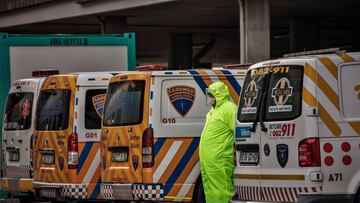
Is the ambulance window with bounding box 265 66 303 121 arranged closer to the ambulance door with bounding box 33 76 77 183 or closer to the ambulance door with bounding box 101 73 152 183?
the ambulance door with bounding box 101 73 152 183

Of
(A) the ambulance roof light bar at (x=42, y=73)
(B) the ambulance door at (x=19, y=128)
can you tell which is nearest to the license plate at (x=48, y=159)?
(B) the ambulance door at (x=19, y=128)

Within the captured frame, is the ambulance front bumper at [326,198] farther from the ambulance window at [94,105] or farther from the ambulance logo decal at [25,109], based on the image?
the ambulance logo decal at [25,109]

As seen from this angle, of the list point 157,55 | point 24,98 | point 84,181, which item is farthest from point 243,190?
point 157,55

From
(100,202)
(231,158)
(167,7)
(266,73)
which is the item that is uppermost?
(167,7)

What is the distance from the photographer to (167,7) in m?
30.0

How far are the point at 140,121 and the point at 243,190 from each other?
2535 mm

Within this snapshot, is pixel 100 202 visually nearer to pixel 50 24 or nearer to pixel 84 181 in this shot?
pixel 84 181

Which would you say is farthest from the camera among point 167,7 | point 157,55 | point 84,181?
point 157,55

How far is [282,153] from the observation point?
9.34m

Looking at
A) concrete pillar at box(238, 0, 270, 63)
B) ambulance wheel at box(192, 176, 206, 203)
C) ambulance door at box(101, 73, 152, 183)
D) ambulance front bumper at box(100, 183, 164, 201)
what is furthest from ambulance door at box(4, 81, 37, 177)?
concrete pillar at box(238, 0, 270, 63)

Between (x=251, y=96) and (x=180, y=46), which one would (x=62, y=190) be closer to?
(x=251, y=96)

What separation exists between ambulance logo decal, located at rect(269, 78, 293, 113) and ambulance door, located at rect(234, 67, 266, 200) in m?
0.23

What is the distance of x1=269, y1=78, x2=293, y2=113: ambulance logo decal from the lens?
30.6ft

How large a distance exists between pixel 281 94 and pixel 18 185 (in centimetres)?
700
